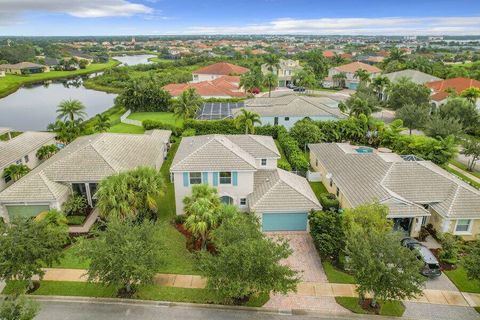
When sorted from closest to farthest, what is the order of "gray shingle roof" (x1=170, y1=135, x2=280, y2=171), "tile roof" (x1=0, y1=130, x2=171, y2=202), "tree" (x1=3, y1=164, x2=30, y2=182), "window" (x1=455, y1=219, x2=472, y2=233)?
1. "window" (x1=455, y1=219, x2=472, y2=233)
2. "tile roof" (x1=0, y1=130, x2=171, y2=202)
3. "gray shingle roof" (x1=170, y1=135, x2=280, y2=171)
4. "tree" (x1=3, y1=164, x2=30, y2=182)

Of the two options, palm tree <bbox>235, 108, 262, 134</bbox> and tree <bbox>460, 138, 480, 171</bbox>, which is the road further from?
tree <bbox>460, 138, 480, 171</bbox>

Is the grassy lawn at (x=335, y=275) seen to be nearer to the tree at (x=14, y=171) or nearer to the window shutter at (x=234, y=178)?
the window shutter at (x=234, y=178)

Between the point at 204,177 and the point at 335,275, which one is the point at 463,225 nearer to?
the point at 335,275

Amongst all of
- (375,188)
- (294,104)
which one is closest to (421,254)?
(375,188)

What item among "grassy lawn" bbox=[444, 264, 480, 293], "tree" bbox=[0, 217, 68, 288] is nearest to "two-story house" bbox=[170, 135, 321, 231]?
"grassy lawn" bbox=[444, 264, 480, 293]

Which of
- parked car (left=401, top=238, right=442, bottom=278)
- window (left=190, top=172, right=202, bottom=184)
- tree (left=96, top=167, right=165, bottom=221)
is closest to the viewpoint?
parked car (left=401, top=238, right=442, bottom=278)

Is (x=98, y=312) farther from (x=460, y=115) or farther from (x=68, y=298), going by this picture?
(x=460, y=115)

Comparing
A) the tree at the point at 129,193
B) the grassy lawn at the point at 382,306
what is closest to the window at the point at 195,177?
the tree at the point at 129,193
